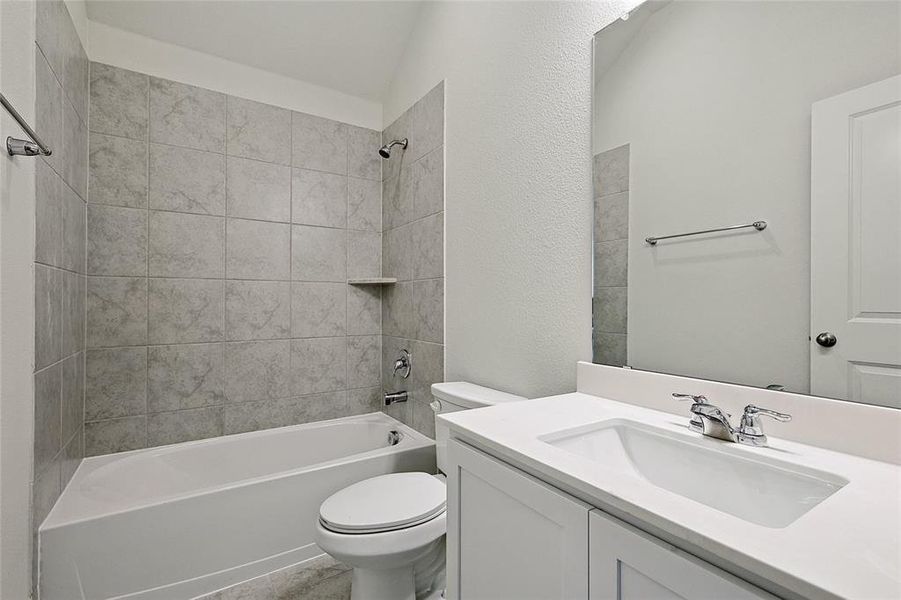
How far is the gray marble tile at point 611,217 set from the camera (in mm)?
1182

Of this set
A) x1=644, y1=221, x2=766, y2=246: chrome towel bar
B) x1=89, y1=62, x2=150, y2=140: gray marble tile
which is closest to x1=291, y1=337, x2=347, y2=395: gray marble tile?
x1=89, y1=62, x2=150, y2=140: gray marble tile

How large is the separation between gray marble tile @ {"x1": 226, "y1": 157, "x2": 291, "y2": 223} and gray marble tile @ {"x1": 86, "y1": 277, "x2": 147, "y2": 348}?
1.94 feet

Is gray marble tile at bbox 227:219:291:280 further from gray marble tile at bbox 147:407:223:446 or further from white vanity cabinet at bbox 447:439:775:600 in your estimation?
white vanity cabinet at bbox 447:439:775:600

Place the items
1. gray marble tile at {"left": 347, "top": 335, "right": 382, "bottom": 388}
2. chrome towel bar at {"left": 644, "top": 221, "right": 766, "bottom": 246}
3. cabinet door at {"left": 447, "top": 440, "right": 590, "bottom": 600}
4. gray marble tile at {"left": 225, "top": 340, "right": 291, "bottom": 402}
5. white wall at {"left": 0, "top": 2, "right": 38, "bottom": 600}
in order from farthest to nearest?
gray marble tile at {"left": 347, "top": 335, "right": 382, "bottom": 388}
gray marble tile at {"left": 225, "top": 340, "right": 291, "bottom": 402}
white wall at {"left": 0, "top": 2, "right": 38, "bottom": 600}
chrome towel bar at {"left": 644, "top": 221, "right": 766, "bottom": 246}
cabinet door at {"left": 447, "top": 440, "right": 590, "bottom": 600}

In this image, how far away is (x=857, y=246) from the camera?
0.75m

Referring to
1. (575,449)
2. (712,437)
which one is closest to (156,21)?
(575,449)

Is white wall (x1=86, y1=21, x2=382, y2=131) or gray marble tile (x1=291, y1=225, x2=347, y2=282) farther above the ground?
white wall (x1=86, y1=21, x2=382, y2=131)

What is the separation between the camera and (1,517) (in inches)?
39.7

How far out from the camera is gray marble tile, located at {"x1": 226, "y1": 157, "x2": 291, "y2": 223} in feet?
7.20

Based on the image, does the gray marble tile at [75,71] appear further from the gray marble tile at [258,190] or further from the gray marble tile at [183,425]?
the gray marble tile at [183,425]

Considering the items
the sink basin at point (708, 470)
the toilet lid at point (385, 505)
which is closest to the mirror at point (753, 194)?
the sink basin at point (708, 470)

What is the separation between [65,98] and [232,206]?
77 centimetres

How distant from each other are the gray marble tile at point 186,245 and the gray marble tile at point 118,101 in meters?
0.41

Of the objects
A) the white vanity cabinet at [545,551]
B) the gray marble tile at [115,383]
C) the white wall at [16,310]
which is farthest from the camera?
the gray marble tile at [115,383]
